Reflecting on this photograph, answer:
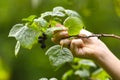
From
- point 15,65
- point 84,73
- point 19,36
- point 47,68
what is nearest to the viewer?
point 19,36

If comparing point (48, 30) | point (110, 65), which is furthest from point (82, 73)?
point (48, 30)

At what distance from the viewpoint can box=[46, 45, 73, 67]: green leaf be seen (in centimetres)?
189

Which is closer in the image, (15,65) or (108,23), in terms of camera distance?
(108,23)

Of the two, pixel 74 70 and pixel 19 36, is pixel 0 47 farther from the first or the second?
pixel 19 36

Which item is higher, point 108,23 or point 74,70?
point 108,23

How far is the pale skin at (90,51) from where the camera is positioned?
1962 millimetres

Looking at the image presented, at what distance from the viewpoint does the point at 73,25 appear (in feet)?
6.41

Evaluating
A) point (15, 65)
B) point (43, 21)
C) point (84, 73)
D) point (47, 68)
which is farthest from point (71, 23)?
point (15, 65)

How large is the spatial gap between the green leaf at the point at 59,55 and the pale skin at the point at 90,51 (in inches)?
1.4

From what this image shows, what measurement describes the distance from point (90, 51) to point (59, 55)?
0.41 feet

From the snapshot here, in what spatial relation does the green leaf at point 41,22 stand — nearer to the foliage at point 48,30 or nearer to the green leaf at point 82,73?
the foliage at point 48,30

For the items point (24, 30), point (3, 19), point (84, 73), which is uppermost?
point (3, 19)

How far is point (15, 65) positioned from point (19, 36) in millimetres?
3095

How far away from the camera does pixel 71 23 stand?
195 cm
